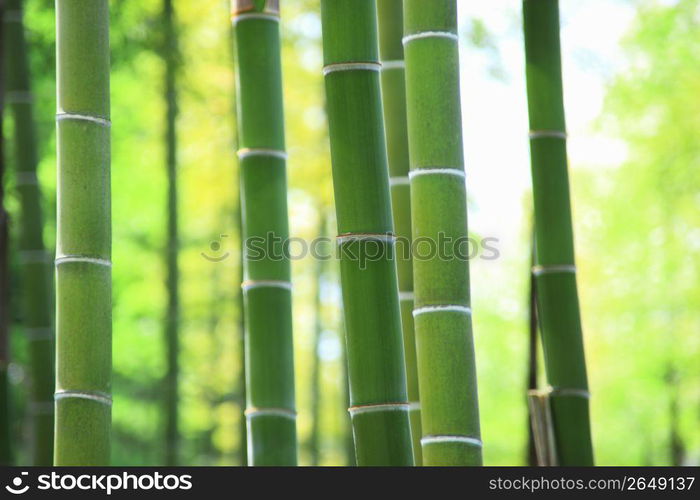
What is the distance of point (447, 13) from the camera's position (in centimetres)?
176

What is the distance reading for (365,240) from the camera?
5.67ft

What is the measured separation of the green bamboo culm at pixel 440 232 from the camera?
1.70 m

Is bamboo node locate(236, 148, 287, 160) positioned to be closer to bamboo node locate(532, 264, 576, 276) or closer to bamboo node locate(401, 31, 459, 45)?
bamboo node locate(401, 31, 459, 45)

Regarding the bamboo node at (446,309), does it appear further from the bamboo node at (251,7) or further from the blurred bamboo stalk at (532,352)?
the bamboo node at (251,7)

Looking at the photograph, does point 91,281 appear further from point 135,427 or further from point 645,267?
point 135,427

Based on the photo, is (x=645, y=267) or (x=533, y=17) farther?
(x=645, y=267)

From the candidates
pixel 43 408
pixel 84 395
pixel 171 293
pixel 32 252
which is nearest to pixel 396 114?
pixel 84 395

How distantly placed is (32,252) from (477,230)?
3495mm

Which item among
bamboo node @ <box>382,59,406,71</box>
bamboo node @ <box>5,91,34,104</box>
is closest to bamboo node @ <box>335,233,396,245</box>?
bamboo node @ <box>382,59,406,71</box>

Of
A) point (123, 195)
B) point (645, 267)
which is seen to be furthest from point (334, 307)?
point (645, 267)

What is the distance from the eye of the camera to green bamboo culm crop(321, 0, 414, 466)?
1.71 m

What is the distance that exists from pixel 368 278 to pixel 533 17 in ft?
Result: 2.45

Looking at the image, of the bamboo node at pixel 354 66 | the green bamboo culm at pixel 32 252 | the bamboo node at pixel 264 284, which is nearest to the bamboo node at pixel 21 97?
the green bamboo culm at pixel 32 252

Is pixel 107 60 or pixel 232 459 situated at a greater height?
pixel 232 459
